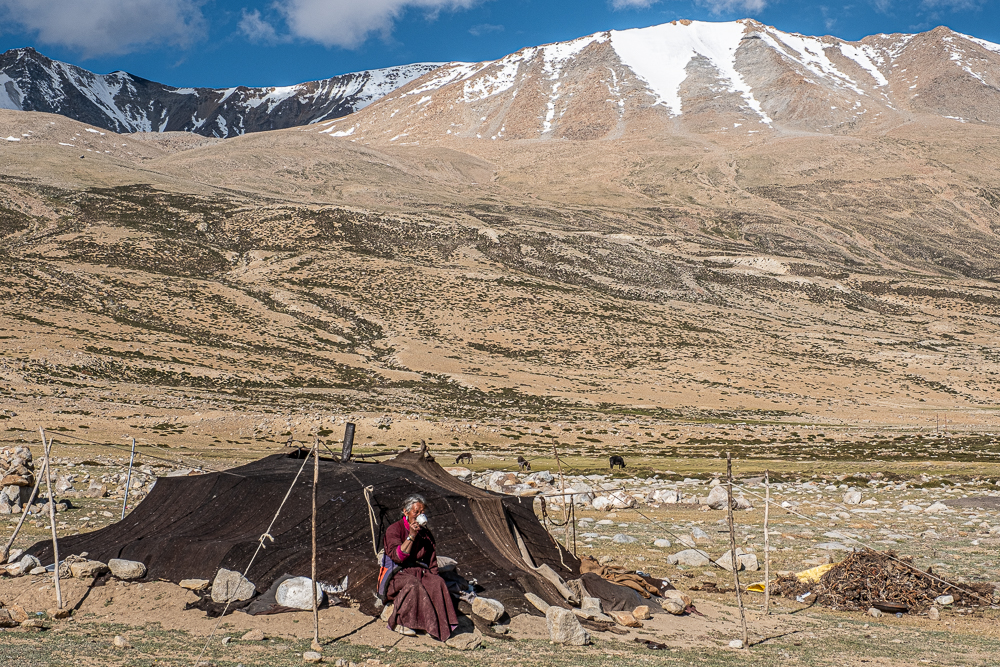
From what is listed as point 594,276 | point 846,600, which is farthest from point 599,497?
point 594,276

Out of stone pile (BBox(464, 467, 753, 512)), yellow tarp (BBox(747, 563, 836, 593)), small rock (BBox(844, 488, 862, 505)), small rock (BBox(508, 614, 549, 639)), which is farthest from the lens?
small rock (BBox(844, 488, 862, 505))

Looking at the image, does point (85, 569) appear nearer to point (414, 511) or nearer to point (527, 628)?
point (414, 511)

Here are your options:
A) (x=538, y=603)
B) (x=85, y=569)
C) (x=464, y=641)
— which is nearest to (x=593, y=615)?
(x=538, y=603)

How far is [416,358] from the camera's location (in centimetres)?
7894

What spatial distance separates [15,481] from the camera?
22.2 meters

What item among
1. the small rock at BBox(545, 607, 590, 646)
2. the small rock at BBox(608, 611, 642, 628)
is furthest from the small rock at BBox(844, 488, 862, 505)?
the small rock at BBox(545, 607, 590, 646)

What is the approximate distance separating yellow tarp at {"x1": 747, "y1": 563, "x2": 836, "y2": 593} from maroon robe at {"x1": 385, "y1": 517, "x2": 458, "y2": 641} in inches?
283

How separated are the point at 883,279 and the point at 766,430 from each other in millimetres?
82714

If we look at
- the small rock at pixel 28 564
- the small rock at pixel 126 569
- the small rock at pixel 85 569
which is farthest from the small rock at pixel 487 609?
the small rock at pixel 28 564

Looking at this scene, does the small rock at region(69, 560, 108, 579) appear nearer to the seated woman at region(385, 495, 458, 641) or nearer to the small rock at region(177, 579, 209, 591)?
the small rock at region(177, 579, 209, 591)

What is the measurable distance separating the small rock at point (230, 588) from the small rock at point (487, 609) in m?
3.25

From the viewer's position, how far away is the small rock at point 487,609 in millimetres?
11039

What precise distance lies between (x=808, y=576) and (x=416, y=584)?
28.9 ft

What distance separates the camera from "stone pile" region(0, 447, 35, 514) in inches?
821
